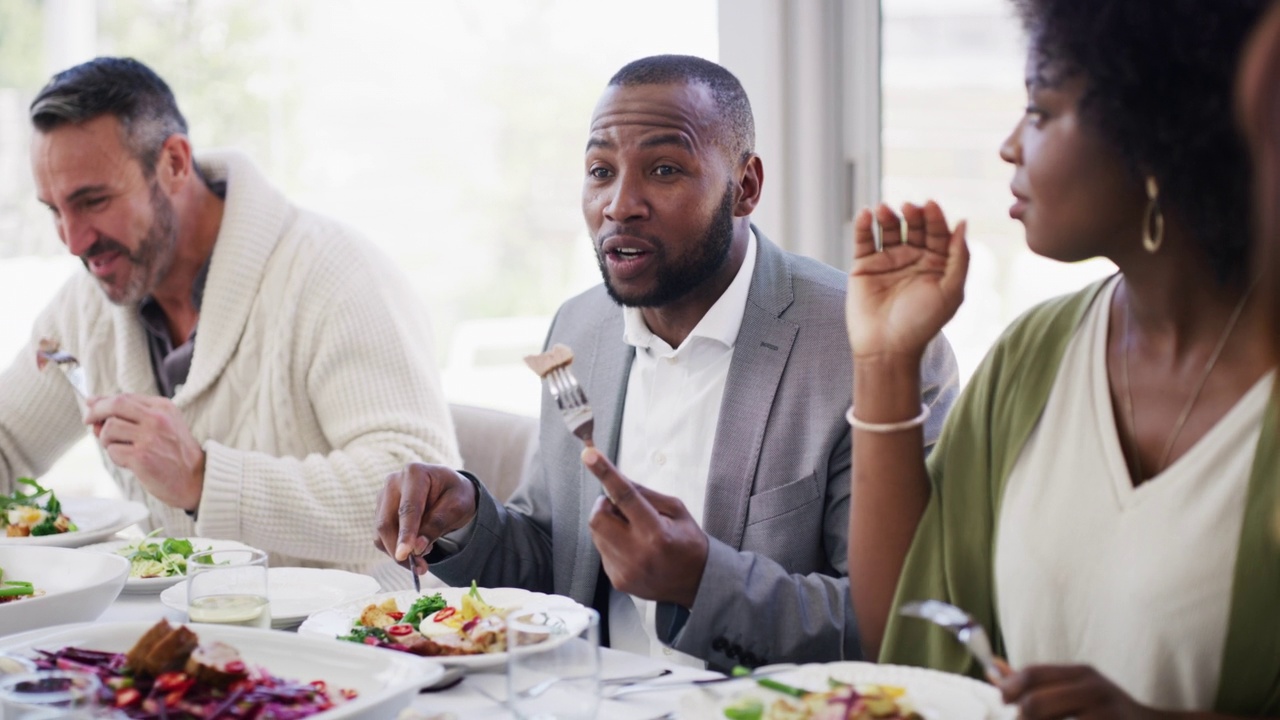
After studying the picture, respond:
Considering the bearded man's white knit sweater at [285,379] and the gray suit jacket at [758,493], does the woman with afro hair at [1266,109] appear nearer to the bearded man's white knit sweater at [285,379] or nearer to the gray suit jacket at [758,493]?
the gray suit jacket at [758,493]

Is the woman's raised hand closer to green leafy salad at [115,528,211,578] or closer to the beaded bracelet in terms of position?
the beaded bracelet

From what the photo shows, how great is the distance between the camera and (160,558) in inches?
83.4

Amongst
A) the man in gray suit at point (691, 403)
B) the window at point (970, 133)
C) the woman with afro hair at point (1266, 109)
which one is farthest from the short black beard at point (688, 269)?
the window at point (970, 133)

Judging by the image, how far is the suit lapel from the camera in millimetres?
2096

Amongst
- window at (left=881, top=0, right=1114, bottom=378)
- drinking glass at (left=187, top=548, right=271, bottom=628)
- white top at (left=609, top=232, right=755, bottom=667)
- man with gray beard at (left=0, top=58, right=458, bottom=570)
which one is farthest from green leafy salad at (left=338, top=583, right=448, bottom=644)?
window at (left=881, top=0, right=1114, bottom=378)

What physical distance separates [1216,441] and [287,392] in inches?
80.9

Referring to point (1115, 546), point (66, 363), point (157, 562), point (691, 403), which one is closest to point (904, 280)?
point (1115, 546)

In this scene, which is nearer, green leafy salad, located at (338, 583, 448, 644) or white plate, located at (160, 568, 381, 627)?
green leafy salad, located at (338, 583, 448, 644)

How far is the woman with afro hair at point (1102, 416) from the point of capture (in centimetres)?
138

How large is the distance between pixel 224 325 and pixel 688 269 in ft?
4.12

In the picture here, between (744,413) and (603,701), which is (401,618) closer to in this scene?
(603,701)

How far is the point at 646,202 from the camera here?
2.18 m

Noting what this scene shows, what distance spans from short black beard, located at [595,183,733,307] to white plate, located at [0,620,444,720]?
35.9 inches

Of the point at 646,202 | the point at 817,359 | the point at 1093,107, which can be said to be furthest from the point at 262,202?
the point at 1093,107
